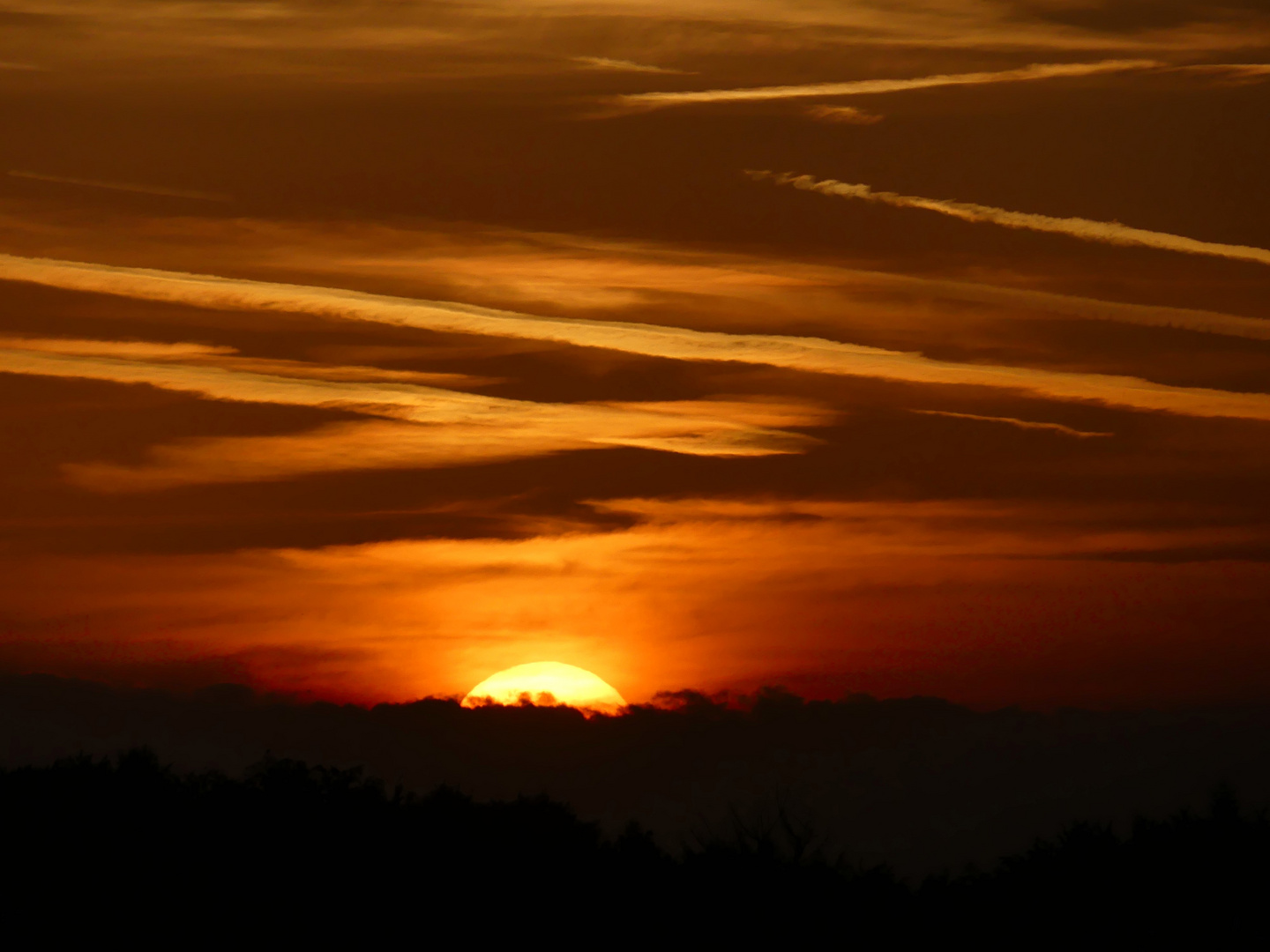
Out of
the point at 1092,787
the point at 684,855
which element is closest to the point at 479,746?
the point at 1092,787

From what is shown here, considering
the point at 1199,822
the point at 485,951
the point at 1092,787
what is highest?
the point at 1092,787

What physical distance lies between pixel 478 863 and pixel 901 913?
15.9 meters

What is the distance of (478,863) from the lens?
228 feet

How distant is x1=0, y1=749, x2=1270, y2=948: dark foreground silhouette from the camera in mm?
63625

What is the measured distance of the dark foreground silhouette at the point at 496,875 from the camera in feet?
209

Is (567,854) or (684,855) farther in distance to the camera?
(684,855)

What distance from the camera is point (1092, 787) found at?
18612 centimetres

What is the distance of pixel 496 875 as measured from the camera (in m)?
68.8

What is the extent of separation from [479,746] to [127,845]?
99.2 m

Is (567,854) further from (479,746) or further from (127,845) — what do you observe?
(479,746)

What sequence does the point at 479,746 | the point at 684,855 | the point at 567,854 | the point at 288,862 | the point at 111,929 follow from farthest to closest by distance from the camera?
the point at 479,746, the point at 684,855, the point at 567,854, the point at 288,862, the point at 111,929

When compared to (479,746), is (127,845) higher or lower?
lower

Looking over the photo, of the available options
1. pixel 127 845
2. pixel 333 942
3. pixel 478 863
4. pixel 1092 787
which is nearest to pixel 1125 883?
pixel 478 863

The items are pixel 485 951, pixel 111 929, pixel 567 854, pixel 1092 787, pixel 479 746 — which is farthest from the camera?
pixel 1092 787
